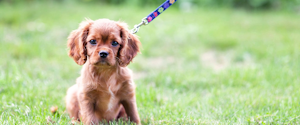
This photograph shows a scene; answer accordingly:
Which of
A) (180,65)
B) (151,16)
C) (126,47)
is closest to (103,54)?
(126,47)

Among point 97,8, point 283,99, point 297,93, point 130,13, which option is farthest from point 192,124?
point 97,8

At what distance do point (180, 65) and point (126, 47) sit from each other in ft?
9.51

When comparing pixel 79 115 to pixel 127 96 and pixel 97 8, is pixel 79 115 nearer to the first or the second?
pixel 127 96

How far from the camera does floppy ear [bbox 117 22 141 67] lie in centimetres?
295

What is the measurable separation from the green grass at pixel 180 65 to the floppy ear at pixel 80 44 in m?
0.67

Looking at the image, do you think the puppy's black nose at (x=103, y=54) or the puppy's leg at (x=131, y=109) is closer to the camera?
the puppy's black nose at (x=103, y=54)

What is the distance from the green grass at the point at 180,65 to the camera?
3.51m

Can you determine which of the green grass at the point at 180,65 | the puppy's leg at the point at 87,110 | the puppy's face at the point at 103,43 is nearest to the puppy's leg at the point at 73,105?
the green grass at the point at 180,65

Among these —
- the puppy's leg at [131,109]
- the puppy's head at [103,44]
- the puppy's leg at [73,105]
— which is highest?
the puppy's head at [103,44]

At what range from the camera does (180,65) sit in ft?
18.9

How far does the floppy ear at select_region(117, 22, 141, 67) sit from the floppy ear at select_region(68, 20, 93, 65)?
0.33m

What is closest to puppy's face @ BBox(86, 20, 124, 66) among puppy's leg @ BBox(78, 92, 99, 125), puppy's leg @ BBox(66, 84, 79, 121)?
puppy's leg @ BBox(78, 92, 99, 125)

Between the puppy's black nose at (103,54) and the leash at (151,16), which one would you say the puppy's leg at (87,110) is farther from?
the leash at (151,16)

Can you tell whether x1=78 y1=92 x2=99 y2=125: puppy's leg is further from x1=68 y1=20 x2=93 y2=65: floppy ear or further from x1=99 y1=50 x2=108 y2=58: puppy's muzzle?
x1=99 y1=50 x2=108 y2=58: puppy's muzzle
